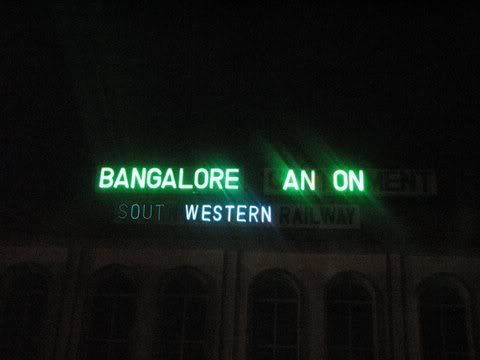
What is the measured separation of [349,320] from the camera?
15172 mm

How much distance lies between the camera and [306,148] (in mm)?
17422

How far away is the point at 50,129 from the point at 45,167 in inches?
70.3

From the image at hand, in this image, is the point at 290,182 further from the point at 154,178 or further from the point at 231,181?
the point at 154,178

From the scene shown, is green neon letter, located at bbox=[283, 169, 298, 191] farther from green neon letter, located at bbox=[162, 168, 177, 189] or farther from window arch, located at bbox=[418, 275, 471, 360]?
window arch, located at bbox=[418, 275, 471, 360]

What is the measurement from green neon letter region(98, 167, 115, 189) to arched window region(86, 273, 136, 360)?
217 centimetres

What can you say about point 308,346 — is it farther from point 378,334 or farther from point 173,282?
point 173,282

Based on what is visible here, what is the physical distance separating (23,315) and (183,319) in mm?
3728

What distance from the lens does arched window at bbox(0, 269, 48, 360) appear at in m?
15.4

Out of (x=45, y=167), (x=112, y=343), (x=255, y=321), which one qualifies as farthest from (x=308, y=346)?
(x=45, y=167)

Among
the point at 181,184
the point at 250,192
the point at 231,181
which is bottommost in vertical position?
the point at 250,192

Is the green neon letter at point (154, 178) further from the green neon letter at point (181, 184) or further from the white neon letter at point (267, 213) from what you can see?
the white neon letter at point (267, 213)

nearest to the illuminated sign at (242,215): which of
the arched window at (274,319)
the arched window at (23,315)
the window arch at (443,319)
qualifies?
the arched window at (274,319)

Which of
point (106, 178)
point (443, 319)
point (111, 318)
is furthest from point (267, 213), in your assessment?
point (443, 319)

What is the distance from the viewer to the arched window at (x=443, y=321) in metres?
14.7
